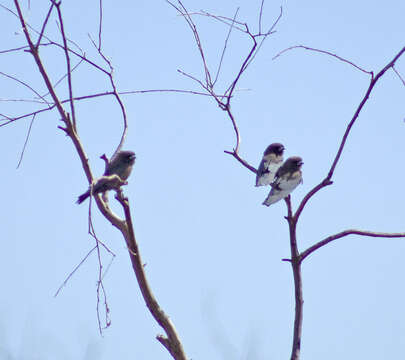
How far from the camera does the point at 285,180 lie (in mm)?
6102

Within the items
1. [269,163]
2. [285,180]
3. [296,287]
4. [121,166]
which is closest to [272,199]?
[285,180]

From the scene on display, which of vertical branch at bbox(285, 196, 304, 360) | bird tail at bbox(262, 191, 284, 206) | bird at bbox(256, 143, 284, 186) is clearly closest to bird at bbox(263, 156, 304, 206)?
bird tail at bbox(262, 191, 284, 206)

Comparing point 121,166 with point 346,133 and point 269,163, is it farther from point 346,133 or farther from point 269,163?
point 346,133

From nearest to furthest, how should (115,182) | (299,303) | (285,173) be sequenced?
(299,303), (115,182), (285,173)

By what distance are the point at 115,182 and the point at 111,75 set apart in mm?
631

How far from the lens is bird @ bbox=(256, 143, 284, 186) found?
6.71 m

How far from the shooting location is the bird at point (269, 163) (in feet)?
22.0

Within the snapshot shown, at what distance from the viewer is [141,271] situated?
158 inches

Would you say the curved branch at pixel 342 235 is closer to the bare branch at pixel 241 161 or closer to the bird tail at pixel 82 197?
the bare branch at pixel 241 161

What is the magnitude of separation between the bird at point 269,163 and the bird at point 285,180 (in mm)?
130

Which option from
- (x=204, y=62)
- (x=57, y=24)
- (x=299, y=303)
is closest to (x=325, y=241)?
(x=299, y=303)

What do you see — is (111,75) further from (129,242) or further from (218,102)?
(129,242)

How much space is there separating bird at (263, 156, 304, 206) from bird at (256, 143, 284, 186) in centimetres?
13

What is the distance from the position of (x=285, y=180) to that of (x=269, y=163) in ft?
3.65
